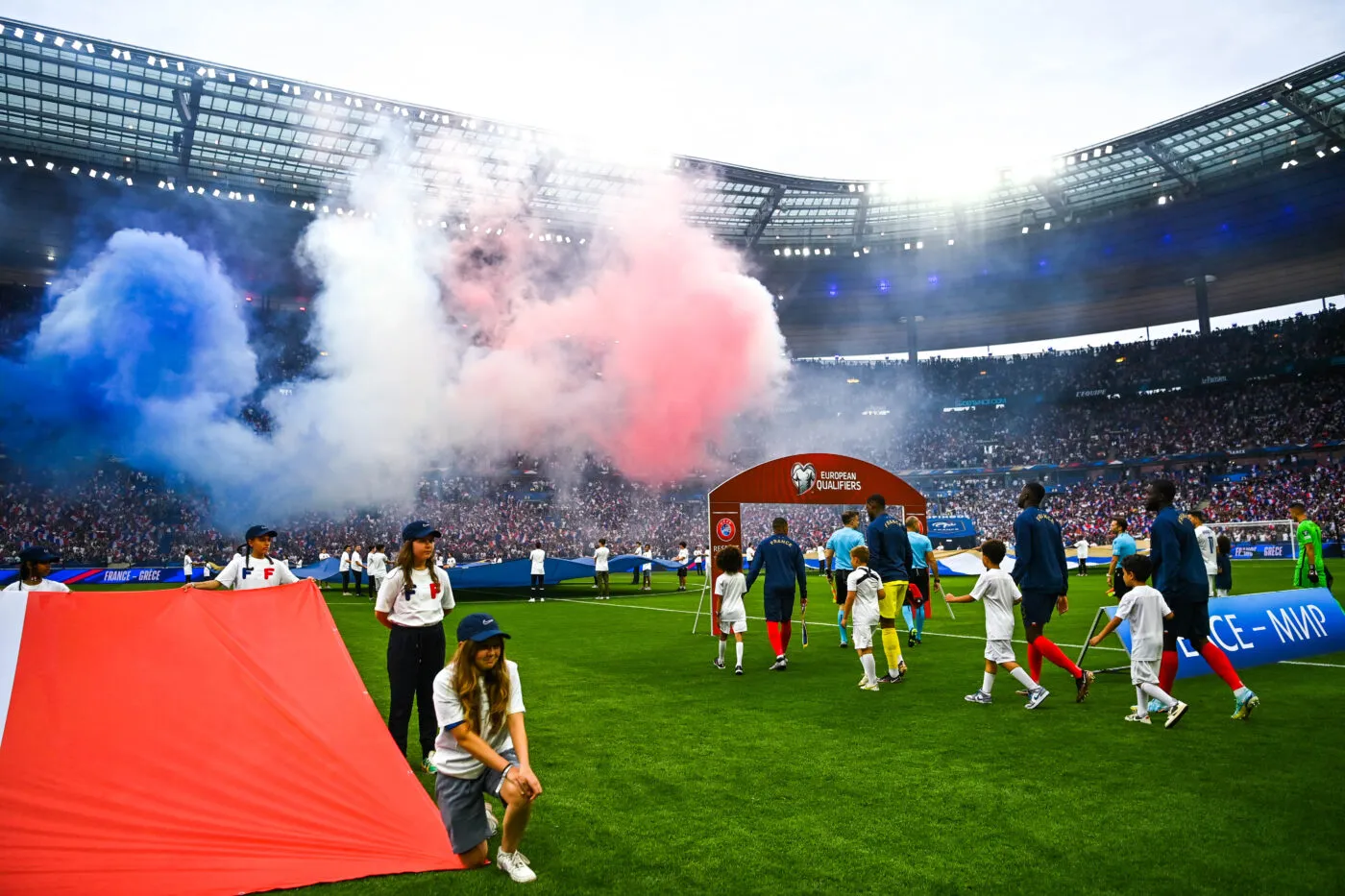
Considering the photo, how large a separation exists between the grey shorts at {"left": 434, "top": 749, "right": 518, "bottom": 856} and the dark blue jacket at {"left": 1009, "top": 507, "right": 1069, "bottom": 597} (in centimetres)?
545

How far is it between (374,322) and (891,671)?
24.2m

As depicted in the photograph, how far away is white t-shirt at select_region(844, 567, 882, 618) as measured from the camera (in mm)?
8688

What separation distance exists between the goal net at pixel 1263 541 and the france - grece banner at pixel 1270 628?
25.4 meters

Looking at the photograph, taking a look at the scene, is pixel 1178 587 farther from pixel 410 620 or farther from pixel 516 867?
pixel 410 620

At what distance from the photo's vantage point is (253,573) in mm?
6977

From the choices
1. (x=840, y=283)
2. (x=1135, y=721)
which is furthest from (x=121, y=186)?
(x=1135, y=721)

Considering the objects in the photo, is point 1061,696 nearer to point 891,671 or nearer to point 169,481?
point 891,671

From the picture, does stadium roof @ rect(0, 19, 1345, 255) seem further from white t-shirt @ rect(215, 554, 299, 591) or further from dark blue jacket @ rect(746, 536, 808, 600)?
white t-shirt @ rect(215, 554, 299, 591)

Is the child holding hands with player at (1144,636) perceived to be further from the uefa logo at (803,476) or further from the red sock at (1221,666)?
the uefa logo at (803,476)

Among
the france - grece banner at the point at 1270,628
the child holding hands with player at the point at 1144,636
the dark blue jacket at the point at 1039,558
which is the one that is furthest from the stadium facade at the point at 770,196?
the child holding hands with player at the point at 1144,636

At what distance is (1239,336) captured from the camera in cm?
4853

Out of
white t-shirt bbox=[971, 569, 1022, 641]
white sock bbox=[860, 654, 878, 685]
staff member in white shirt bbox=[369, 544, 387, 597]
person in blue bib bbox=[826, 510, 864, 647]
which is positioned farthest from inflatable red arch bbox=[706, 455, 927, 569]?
staff member in white shirt bbox=[369, 544, 387, 597]

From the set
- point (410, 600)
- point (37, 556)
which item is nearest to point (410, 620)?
point (410, 600)

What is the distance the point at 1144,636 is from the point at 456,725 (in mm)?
5454
